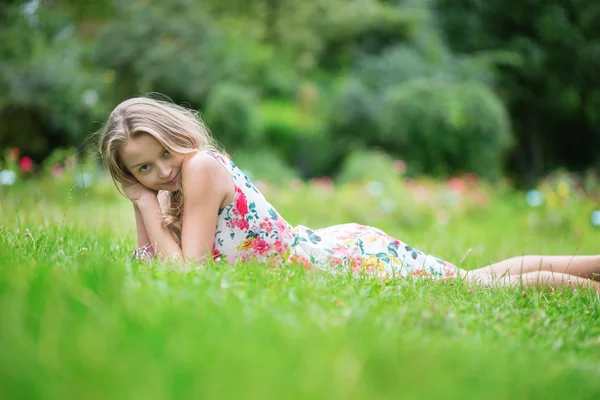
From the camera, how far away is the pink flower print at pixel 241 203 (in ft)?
9.39

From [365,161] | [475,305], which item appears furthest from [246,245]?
[365,161]

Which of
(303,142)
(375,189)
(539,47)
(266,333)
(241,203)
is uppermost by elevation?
(539,47)

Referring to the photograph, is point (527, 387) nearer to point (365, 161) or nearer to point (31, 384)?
point (31, 384)

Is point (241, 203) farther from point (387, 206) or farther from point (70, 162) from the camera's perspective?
point (387, 206)

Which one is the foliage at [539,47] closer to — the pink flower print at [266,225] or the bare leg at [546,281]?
the bare leg at [546,281]

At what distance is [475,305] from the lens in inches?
89.8

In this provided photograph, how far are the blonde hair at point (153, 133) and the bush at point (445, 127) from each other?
32.6ft

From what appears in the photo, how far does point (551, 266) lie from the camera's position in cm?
301

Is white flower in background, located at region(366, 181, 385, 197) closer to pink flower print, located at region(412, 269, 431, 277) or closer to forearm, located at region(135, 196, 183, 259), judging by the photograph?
pink flower print, located at region(412, 269, 431, 277)

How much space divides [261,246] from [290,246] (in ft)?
0.54

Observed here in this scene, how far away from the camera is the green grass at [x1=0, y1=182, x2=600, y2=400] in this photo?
1151mm

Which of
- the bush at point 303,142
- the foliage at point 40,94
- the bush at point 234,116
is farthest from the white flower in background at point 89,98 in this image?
the bush at point 303,142

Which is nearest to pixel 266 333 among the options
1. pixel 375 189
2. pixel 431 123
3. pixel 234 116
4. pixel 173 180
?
pixel 173 180

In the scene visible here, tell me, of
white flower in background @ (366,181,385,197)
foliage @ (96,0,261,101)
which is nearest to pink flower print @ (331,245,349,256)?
white flower in background @ (366,181,385,197)
